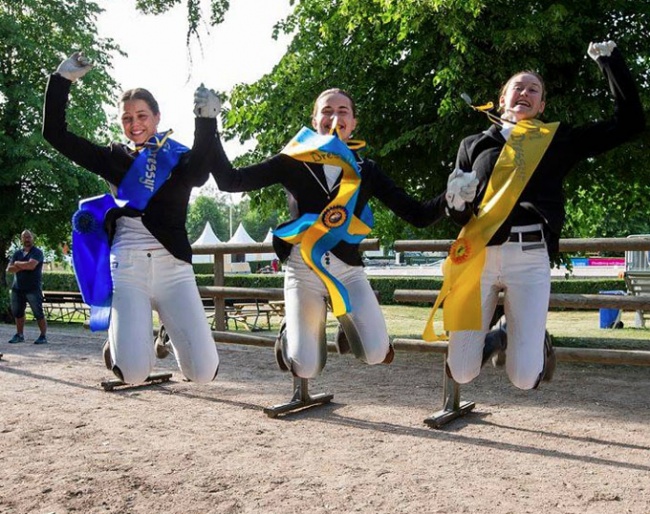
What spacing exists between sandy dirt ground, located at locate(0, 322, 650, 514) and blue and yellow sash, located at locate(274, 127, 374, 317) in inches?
47.3

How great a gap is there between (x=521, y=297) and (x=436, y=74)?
4878 mm

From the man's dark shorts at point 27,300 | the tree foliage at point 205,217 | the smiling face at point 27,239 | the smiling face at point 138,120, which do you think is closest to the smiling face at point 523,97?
the smiling face at point 138,120

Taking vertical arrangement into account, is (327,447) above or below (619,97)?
below

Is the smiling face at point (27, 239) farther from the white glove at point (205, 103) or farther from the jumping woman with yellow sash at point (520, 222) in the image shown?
the jumping woman with yellow sash at point (520, 222)

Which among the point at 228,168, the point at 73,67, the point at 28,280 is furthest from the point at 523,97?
the point at 28,280

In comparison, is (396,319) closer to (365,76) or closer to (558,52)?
(365,76)

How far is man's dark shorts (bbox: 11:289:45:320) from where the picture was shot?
39.9 feet

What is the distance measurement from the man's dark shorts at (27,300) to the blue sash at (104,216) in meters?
8.42

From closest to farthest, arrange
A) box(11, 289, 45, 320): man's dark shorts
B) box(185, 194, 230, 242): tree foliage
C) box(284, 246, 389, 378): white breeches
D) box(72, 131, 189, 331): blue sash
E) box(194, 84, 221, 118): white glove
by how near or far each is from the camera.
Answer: box(194, 84, 221, 118): white glove, box(72, 131, 189, 331): blue sash, box(284, 246, 389, 378): white breeches, box(11, 289, 45, 320): man's dark shorts, box(185, 194, 230, 242): tree foliage

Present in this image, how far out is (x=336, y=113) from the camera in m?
4.55

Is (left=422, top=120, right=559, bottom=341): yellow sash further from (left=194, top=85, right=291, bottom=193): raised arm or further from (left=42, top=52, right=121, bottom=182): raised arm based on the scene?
(left=42, top=52, right=121, bottom=182): raised arm

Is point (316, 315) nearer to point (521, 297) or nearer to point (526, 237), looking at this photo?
point (521, 297)

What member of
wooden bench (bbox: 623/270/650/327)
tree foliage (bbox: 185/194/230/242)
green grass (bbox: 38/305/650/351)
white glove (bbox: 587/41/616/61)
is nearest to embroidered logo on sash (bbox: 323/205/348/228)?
white glove (bbox: 587/41/616/61)

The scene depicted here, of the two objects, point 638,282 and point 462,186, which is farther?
point 638,282
